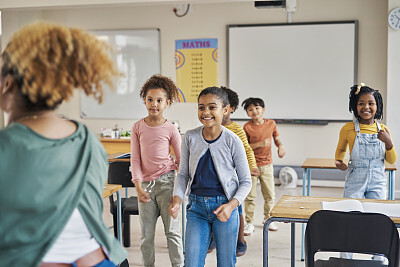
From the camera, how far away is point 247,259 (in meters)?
3.54

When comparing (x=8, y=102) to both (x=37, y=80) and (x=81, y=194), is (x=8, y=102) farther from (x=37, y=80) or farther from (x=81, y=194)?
(x=81, y=194)

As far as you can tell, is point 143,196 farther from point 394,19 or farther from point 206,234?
point 394,19

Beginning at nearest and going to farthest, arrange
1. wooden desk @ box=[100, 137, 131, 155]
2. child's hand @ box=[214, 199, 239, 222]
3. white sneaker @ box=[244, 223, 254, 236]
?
child's hand @ box=[214, 199, 239, 222] < white sneaker @ box=[244, 223, 254, 236] < wooden desk @ box=[100, 137, 131, 155]

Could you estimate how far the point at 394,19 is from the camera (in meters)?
5.36

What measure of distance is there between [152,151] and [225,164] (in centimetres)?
74

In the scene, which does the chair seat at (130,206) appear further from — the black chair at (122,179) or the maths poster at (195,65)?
the maths poster at (195,65)

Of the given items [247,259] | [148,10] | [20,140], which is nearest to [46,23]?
[20,140]

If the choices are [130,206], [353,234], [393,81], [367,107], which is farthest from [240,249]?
[393,81]

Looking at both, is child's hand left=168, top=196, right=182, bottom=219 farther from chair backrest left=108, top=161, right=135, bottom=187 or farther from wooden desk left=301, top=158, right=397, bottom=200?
wooden desk left=301, top=158, right=397, bottom=200

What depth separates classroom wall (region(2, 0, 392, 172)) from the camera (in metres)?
Answer: 5.81

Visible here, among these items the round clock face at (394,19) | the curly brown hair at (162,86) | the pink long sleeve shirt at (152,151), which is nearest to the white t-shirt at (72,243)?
the pink long sleeve shirt at (152,151)

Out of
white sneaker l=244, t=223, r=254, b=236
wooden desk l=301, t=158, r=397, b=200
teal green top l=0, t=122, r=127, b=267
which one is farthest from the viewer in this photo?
white sneaker l=244, t=223, r=254, b=236

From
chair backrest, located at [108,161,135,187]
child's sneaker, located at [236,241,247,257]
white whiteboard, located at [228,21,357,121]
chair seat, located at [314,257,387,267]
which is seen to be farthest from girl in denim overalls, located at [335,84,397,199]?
white whiteboard, located at [228,21,357,121]

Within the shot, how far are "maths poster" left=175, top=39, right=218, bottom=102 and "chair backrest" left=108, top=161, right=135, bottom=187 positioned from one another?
3.00 m
